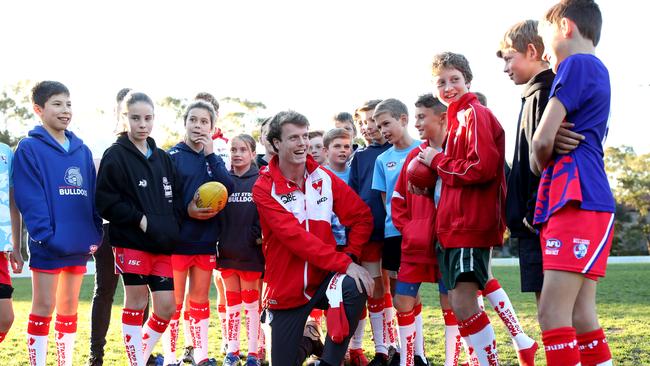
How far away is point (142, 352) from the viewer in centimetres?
536

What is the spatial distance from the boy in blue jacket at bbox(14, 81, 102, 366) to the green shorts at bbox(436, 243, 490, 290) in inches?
109

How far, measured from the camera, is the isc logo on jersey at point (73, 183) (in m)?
5.44

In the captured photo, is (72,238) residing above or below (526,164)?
below

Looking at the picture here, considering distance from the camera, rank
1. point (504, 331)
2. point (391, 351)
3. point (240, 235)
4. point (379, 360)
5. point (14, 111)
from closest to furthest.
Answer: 1. point (379, 360)
2. point (391, 351)
3. point (240, 235)
4. point (504, 331)
5. point (14, 111)

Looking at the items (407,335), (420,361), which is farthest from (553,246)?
(420,361)

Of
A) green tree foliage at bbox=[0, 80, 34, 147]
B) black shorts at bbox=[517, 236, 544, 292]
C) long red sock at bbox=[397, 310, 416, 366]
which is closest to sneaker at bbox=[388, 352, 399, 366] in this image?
long red sock at bbox=[397, 310, 416, 366]

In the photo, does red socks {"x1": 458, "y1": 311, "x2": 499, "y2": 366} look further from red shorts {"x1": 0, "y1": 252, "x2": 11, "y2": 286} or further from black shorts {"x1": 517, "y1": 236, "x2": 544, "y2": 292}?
red shorts {"x1": 0, "y1": 252, "x2": 11, "y2": 286}

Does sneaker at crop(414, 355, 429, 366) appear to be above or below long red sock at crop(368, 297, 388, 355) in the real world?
below

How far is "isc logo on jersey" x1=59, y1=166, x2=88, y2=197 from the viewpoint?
544 centimetres

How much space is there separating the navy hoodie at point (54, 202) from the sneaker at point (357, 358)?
2.38m

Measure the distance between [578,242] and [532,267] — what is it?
1.90 ft

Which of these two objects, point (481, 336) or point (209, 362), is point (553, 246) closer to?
point (481, 336)

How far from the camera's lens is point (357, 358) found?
248 inches

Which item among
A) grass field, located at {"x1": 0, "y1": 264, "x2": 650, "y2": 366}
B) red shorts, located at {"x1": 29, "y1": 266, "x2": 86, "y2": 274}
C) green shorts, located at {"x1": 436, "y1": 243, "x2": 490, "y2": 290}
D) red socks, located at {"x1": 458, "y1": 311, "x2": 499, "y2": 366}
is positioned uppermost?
green shorts, located at {"x1": 436, "y1": 243, "x2": 490, "y2": 290}
